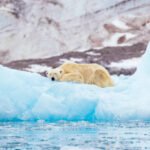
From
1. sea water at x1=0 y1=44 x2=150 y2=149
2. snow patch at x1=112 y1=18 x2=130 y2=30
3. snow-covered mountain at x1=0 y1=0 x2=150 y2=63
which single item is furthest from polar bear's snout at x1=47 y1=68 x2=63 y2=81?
snow patch at x1=112 y1=18 x2=130 y2=30

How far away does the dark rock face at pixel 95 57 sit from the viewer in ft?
77.2

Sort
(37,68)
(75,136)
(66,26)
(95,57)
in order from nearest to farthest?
1. (75,136)
2. (37,68)
3. (95,57)
4. (66,26)

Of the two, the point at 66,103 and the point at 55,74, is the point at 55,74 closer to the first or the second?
the point at 55,74

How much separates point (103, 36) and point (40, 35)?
8.67 ft

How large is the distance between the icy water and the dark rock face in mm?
13774

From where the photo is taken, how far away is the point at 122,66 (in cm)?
2245

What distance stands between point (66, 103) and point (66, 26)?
Answer: 1861 centimetres

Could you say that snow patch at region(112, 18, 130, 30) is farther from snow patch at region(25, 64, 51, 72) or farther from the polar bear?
the polar bear

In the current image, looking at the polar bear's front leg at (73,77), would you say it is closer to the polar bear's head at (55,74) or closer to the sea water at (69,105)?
the polar bear's head at (55,74)

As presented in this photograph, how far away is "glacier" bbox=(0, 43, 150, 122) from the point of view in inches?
360

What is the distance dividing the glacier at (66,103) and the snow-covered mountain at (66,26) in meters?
17.2

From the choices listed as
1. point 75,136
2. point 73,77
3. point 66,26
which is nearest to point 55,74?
point 73,77

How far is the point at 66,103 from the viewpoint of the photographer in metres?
9.17

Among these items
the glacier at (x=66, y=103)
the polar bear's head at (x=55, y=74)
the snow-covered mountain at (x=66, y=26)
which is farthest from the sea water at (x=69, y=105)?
the snow-covered mountain at (x=66, y=26)
